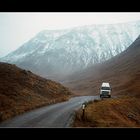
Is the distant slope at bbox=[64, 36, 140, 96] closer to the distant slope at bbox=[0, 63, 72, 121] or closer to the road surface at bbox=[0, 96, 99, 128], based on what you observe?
the distant slope at bbox=[0, 63, 72, 121]

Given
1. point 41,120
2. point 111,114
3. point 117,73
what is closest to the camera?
point 41,120

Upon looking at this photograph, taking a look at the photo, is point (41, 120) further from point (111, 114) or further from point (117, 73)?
point (117, 73)

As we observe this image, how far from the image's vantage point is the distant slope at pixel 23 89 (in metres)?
41.0

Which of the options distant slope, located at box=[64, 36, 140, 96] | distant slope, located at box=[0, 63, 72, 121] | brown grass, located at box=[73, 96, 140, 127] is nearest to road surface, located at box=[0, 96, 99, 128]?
brown grass, located at box=[73, 96, 140, 127]

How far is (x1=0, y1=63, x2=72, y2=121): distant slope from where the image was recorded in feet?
135

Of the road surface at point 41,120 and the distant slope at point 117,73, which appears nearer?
the road surface at point 41,120

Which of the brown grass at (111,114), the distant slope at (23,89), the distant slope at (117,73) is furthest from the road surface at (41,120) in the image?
the distant slope at (117,73)

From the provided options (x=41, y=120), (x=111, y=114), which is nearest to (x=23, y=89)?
(x=111, y=114)

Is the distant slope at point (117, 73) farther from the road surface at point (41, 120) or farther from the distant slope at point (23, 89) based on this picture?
the road surface at point (41, 120)

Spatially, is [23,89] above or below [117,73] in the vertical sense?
below

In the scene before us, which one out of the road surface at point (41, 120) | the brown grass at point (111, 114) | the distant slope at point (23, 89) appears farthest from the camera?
the distant slope at point (23, 89)

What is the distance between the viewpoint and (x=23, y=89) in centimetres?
5016
